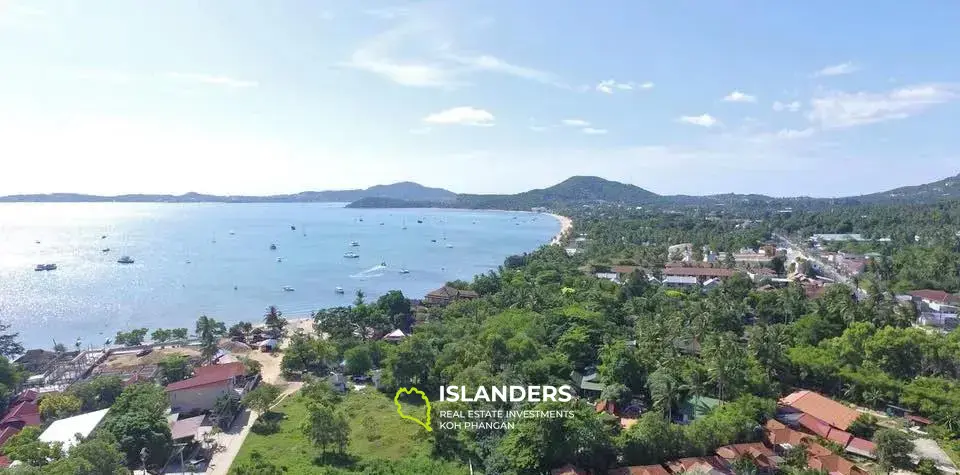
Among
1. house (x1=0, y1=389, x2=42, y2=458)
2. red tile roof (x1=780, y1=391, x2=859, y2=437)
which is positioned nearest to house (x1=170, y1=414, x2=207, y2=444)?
house (x1=0, y1=389, x2=42, y2=458)

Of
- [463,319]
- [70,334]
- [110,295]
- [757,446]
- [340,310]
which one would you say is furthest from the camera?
[110,295]

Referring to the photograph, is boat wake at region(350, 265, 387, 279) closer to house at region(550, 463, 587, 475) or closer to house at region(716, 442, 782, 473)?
house at region(550, 463, 587, 475)

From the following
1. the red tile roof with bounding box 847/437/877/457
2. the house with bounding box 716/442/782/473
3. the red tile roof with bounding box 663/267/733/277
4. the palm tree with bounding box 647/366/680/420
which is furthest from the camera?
the red tile roof with bounding box 663/267/733/277

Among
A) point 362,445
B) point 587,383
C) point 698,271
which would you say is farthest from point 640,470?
point 698,271

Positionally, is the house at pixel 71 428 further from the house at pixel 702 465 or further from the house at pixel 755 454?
the house at pixel 755 454

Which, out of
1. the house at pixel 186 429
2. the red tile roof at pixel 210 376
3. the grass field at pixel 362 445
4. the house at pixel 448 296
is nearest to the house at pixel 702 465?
the grass field at pixel 362 445

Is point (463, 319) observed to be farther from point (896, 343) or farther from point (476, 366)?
point (896, 343)

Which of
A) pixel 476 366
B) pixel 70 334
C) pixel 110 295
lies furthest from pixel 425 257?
pixel 476 366
